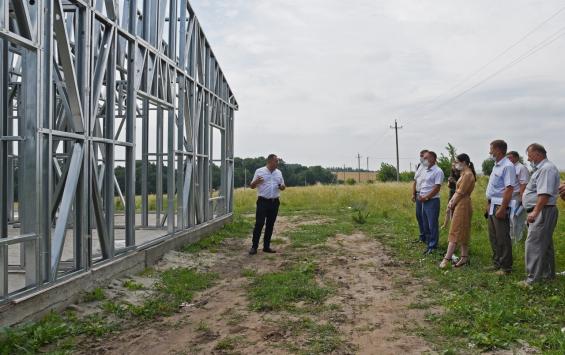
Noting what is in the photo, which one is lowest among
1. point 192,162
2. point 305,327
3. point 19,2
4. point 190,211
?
point 305,327

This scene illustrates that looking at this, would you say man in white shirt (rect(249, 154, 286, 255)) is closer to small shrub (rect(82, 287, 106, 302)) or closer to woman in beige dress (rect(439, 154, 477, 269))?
woman in beige dress (rect(439, 154, 477, 269))

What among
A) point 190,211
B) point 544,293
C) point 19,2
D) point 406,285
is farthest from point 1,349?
point 190,211

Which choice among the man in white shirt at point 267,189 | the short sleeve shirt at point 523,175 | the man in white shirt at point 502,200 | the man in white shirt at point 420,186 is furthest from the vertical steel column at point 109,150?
the man in white shirt at point 420,186

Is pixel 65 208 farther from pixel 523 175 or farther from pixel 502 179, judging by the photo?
pixel 523 175

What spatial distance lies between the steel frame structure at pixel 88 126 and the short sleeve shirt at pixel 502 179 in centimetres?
512

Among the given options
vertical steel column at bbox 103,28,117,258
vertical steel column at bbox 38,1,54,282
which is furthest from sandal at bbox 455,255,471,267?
vertical steel column at bbox 38,1,54,282

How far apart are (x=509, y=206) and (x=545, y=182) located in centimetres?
112

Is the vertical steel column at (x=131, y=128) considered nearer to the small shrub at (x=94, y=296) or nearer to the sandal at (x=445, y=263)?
the small shrub at (x=94, y=296)

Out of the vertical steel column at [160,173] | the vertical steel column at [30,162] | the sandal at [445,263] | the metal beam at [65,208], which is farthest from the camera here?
the vertical steel column at [160,173]

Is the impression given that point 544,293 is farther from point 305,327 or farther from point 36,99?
point 36,99

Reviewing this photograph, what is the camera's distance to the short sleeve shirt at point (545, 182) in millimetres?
6281

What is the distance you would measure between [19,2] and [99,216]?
2705 millimetres

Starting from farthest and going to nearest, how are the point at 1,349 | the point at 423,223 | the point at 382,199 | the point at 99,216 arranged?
the point at 382,199, the point at 423,223, the point at 99,216, the point at 1,349

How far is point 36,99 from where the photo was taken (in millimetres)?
5043
